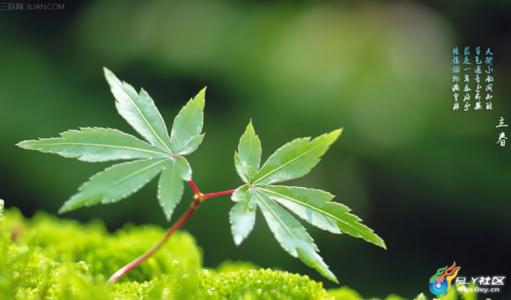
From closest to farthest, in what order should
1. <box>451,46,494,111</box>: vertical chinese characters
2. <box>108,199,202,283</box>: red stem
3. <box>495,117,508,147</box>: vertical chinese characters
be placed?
<box>108,199,202,283</box>: red stem, <box>451,46,494,111</box>: vertical chinese characters, <box>495,117,508,147</box>: vertical chinese characters

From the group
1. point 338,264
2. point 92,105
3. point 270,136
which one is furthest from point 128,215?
point 338,264

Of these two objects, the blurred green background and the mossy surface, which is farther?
the blurred green background

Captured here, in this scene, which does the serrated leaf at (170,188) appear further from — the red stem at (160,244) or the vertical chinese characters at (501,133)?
the vertical chinese characters at (501,133)

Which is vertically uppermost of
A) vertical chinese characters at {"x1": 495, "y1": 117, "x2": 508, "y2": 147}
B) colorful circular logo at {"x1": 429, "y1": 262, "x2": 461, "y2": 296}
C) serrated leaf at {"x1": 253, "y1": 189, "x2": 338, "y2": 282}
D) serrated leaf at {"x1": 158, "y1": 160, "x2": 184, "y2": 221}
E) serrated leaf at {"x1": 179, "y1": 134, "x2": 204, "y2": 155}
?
serrated leaf at {"x1": 179, "y1": 134, "x2": 204, "y2": 155}

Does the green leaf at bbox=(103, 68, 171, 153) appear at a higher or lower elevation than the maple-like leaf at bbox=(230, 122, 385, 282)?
higher

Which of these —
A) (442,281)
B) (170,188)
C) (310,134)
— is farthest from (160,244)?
(310,134)

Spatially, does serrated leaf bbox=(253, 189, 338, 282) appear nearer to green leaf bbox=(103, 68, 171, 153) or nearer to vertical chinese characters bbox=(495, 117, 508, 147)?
green leaf bbox=(103, 68, 171, 153)

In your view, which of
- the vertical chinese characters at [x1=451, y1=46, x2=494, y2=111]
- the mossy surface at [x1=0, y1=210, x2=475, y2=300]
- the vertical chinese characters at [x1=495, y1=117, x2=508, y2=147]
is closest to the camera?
the mossy surface at [x1=0, y1=210, x2=475, y2=300]

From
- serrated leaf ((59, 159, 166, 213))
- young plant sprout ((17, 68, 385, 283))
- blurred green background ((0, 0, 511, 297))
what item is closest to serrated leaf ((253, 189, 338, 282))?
young plant sprout ((17, 68, 385, 283))
